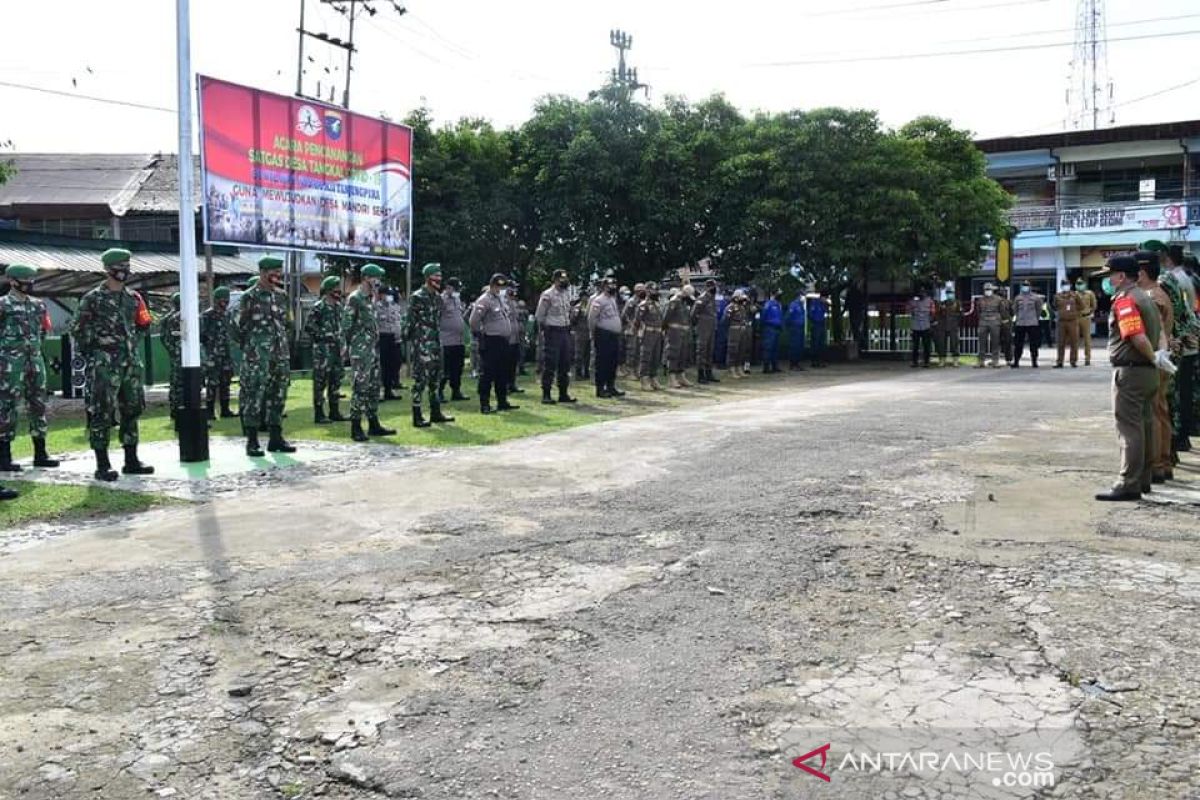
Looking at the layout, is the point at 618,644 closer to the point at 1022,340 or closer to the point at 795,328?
the point at 1022,340

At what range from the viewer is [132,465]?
28.7ft

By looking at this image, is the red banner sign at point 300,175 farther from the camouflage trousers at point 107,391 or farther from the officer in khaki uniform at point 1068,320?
the officer in khaki uniform at point 1068,320

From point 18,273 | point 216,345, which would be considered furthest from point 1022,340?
point 18,273

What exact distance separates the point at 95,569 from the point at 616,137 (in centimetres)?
2060

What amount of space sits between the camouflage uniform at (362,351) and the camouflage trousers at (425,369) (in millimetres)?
943

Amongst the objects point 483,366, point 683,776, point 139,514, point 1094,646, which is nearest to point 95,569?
point 139,514

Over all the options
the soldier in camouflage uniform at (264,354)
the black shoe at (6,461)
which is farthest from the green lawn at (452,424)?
the soldier in camouflage uniform at (264,354)

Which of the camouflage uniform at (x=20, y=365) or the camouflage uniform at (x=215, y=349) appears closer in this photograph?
the camouflage uniform at (x=20, y=365)

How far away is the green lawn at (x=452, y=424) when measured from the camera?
11008mm

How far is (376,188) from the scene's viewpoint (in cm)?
1683

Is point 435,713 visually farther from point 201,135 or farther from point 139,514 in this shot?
point 201,135

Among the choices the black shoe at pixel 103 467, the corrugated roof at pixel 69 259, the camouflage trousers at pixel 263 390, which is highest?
the corrugated roof at pixel 69 259

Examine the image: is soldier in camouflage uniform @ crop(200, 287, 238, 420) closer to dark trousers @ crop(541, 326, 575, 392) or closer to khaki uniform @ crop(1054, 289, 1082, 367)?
dark trousers @ crop(541, 326, 575, 392)

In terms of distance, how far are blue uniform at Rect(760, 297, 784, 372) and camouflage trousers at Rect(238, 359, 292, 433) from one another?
13.4 metres
